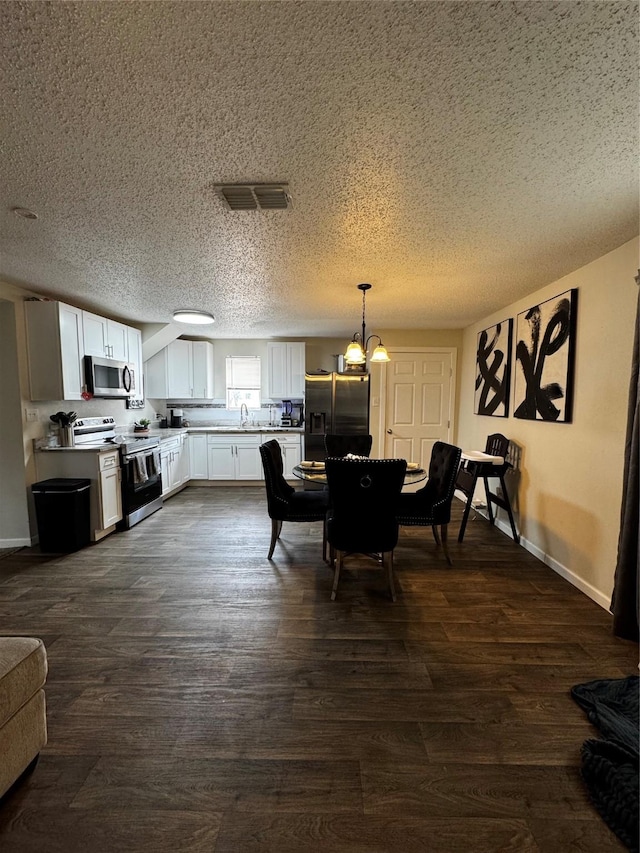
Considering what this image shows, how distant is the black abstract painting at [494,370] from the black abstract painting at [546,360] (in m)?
0.20

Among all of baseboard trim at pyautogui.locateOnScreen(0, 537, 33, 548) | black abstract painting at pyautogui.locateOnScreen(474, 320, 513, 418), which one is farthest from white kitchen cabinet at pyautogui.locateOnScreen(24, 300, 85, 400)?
black abstract painting at pyautogui.locateOnScreen(474, 320, 513, 418)

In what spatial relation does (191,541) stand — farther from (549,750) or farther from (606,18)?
(606,18)

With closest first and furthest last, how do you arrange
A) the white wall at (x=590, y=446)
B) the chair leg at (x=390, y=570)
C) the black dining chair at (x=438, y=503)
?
the white wall at (x=590, y=446) → the chair leg at (x=390, y=570) → the black dining chair at (x=438, y=503)

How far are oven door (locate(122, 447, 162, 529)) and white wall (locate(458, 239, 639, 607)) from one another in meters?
4.12

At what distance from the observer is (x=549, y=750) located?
1.42m

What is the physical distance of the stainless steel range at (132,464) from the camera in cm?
380

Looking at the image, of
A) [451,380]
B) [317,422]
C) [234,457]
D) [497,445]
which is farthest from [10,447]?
[451,380]

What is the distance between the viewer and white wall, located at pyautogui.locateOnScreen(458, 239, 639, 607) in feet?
7.59

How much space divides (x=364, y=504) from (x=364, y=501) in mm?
23

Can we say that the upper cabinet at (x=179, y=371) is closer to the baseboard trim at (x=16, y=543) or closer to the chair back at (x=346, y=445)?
the baseboard trim at (x=16, y=543)

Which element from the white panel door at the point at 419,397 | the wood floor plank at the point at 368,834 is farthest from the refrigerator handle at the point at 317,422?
the wood floor plank at the point at 368,834

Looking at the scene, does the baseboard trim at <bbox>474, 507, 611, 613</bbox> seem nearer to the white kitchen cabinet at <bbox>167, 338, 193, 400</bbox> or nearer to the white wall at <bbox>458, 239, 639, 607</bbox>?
the white wall at <bbox>458, 239, 639, 607</bbox>

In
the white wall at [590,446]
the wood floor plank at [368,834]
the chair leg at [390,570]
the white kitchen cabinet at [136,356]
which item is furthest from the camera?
the white kitchen cabinet at [136,356]

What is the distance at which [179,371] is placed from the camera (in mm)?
5582
